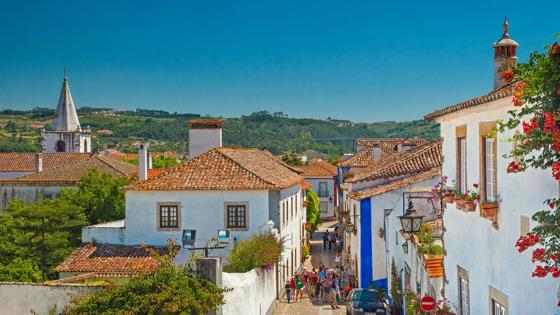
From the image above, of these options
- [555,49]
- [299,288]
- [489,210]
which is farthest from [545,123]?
[299,288]

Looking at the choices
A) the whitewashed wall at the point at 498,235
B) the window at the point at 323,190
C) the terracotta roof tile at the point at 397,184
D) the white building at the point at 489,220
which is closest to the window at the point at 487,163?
the white building at the point at 489,220

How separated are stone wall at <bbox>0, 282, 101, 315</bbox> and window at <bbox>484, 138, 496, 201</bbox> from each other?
33.0 ft

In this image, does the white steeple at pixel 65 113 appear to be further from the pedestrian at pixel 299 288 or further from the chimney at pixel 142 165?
the pedestrian at pixel 299 288

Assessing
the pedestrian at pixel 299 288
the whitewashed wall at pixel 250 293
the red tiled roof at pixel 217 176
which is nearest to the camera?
the whitewashed wall at pixel 250 293

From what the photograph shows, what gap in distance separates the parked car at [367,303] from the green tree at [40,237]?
14124 mm

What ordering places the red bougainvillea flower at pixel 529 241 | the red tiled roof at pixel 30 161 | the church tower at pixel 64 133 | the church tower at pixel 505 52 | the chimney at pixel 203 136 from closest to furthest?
1. the red bougainvillea flower at pixel 529 241
2. the church tower at pixel 505 52
3. the chimney at pixel 203 136
4. the red tiled roof at pixel 30 161
5. the church tower at pixel 64 133

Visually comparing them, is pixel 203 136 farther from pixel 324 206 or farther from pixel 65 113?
pixel 65 113

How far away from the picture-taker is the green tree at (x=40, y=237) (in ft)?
107

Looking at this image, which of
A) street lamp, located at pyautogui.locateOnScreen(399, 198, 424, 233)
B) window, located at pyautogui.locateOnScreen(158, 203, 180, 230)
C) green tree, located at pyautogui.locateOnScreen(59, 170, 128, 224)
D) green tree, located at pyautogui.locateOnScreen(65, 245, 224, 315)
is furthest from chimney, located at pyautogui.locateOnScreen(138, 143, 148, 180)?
street lamp, located at pyautogui.locateOnScreen(399, 198, 424, 233)

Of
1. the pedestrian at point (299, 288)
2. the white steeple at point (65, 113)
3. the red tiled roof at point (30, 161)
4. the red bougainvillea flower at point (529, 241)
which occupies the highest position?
the white steeple at point (65, 113)

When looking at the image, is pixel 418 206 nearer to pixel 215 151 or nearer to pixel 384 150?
pixel 215 151

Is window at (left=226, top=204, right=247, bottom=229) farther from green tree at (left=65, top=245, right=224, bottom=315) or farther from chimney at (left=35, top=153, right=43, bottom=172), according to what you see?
chimney at (left=35, top=153, right=43, bottom=172)

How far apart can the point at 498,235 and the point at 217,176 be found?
21708 millimetres

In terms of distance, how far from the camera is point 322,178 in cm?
8000
